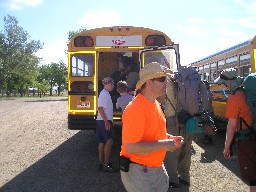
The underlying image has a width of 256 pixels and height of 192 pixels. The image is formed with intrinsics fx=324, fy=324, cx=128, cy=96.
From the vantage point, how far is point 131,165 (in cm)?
258

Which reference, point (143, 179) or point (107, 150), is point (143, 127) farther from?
point (107, 150)

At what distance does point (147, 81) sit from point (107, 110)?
3.61 metres

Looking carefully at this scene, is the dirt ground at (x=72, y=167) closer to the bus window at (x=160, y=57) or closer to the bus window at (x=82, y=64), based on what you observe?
the bus window at (x=82, y=64)

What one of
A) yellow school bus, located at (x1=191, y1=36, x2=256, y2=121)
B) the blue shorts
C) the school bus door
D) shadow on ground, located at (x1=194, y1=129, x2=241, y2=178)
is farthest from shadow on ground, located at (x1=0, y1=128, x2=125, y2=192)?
yellow school bus, located at (x1=191, y1=36, x2=256, y2=121)

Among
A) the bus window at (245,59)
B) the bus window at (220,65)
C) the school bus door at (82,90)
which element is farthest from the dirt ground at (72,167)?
the bus window at (245,59)

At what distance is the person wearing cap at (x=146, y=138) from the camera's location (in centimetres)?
242

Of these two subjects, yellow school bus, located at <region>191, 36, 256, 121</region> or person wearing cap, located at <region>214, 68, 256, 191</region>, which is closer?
person wearing cap, located at <region>214, 68, 256, 191</region>

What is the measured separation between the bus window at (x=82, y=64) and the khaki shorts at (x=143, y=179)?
5170 mm

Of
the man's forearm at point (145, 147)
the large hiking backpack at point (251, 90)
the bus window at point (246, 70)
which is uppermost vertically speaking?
the bus window at point (246, 70)

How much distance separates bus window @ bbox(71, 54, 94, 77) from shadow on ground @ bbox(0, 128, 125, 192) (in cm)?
→ 193

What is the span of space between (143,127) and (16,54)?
61716mm

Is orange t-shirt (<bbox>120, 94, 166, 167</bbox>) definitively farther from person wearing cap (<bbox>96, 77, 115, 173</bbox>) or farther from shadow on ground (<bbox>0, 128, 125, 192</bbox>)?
person wearing cap (<bbox>96, 77, 115, 173</bbox>)

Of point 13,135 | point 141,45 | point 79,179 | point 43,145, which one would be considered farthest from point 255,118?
point 13,135

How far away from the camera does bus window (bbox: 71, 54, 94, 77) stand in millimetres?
7559
